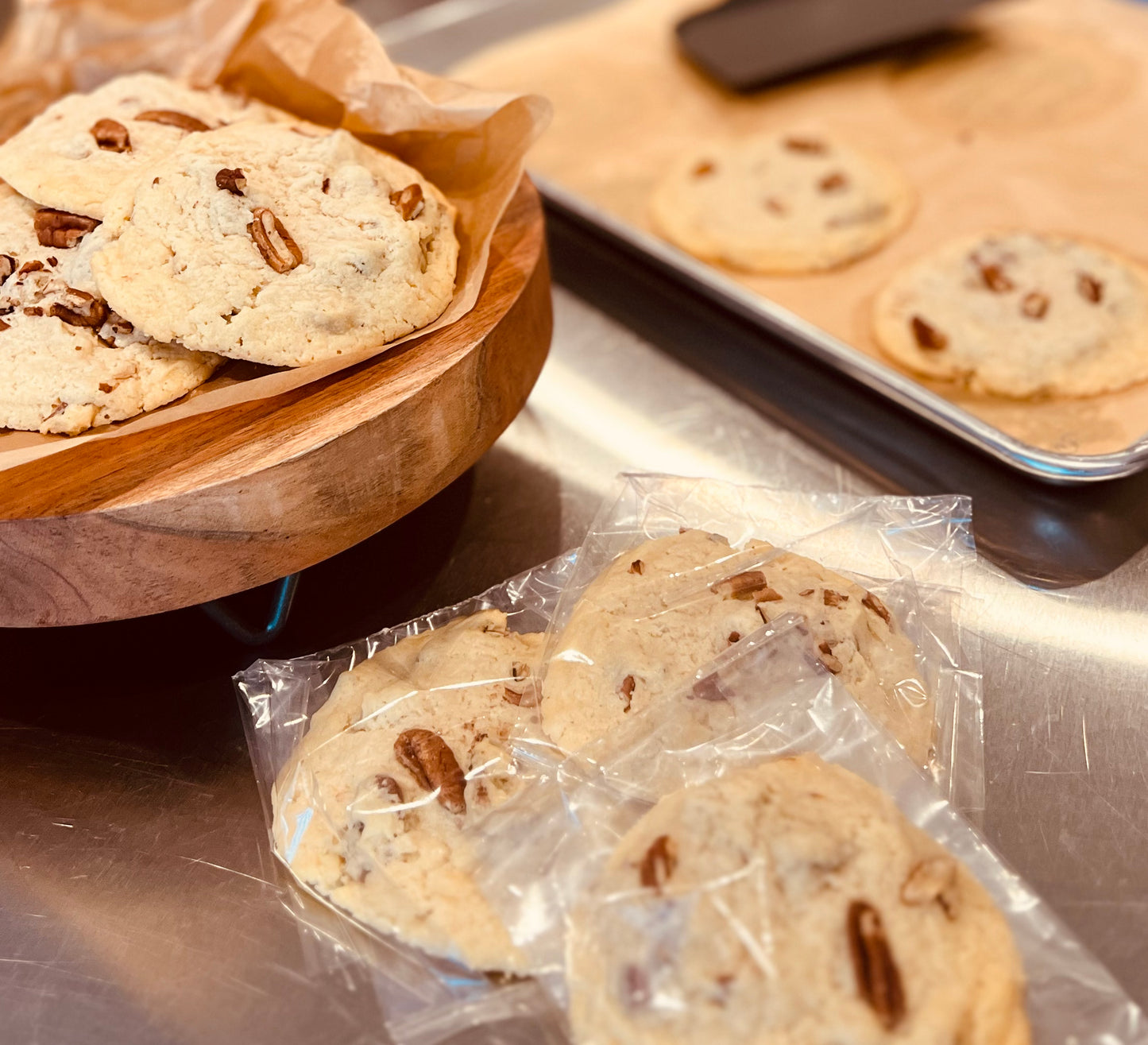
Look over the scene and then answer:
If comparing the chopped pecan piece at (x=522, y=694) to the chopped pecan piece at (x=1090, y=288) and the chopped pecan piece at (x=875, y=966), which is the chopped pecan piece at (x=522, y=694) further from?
the chopped pecan piece at (x=1090, y=288)

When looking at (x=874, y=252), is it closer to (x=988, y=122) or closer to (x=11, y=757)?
(x=988, y=122)

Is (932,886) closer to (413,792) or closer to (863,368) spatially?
(413,792)

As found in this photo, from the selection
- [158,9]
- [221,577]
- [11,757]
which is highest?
[158,9]

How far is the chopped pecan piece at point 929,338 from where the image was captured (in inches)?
56.2

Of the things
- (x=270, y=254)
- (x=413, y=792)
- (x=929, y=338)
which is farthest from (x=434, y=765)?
(x=929, y=338)

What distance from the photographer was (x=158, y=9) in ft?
5.53

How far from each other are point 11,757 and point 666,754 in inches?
28.4

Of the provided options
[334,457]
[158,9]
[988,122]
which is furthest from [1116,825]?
[158,9]

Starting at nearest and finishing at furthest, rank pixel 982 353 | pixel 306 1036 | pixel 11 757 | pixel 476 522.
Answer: pixel 306 1036, pixel 11 757, pixel 476 522, pixel 982 353

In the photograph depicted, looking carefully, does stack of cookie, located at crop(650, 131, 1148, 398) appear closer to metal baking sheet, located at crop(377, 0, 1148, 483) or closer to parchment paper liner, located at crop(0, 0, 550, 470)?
metal baking sheet, located at crop(377, 0, 1148, 483)

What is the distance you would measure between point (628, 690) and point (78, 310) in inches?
25.4

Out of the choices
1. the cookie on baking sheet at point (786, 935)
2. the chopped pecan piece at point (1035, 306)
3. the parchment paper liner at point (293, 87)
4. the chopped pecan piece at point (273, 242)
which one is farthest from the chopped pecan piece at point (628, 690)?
the chopped pecan piece at point (1035, 306)

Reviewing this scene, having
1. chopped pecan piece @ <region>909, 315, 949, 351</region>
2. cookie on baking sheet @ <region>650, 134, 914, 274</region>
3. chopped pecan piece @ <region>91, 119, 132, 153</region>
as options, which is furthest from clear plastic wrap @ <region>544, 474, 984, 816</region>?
chopped pecan piece @ <region>91, 119, 132, 153</region>

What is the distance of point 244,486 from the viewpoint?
0.92m
